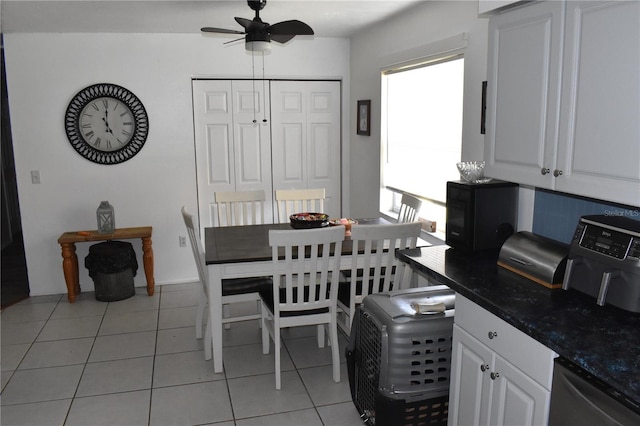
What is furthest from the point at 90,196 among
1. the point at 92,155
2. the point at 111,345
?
the point at 111,345

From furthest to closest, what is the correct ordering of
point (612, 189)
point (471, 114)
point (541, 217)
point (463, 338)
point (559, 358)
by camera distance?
point (471, 114)
point (541, 217)
point (463, 338)
point (612, 189)
point (559, 358)

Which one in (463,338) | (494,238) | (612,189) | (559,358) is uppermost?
(612,189)

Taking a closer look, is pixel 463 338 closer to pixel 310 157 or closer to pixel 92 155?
pixel 310 157

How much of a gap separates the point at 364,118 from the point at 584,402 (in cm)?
383

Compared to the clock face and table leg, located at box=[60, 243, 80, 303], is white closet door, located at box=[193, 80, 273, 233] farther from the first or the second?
table leg, located at box=[60, 243, 80, 303]

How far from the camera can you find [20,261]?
6.39 m

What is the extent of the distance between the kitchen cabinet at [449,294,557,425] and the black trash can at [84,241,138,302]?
339cm

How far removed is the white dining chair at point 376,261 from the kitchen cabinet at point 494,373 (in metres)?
0.89

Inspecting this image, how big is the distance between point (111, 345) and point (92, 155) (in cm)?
193

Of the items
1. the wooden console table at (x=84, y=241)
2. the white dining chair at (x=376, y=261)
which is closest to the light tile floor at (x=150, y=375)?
the wooden console table at (x=84, y=241)

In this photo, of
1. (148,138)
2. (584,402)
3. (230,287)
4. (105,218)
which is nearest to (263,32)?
(230,287)

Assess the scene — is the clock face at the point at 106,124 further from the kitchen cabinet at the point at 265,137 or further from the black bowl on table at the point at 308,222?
the black bowl on table at the point at 308,222

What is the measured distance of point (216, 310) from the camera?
133 inches

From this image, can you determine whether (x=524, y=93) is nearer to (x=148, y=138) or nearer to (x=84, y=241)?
(x=148, y=138)
